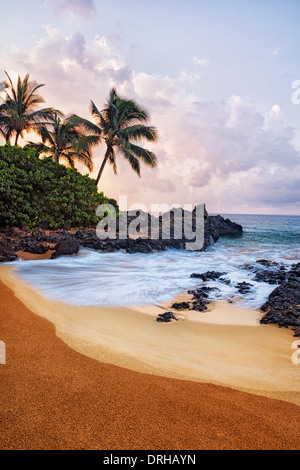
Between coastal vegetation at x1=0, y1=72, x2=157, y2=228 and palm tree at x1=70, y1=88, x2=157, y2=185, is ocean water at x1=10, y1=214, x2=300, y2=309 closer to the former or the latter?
coastal vegetation at x1=0, y1=72, x2=157, y2=228

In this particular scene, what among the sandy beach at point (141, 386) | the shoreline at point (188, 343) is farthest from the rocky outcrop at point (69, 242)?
the sandy beach at point (141, 386)

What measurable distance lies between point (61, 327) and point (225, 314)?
2981 millimetres

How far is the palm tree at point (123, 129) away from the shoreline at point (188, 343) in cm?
1576

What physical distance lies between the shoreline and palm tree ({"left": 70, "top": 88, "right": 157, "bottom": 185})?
51.7 ft

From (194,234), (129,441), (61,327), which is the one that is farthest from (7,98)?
(129,441)

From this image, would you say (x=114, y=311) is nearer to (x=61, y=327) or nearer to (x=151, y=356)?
(x=61, y=327)

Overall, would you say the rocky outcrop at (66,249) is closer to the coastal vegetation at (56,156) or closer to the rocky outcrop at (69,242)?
the rocky outcrop at (69,242)

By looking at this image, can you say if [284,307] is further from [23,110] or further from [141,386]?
[23,110]

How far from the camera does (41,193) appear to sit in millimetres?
14148

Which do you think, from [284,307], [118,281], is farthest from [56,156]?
[284,307]

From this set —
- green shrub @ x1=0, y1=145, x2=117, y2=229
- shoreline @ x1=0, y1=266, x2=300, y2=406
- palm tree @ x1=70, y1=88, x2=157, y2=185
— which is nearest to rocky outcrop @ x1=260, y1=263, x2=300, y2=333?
shoreline @ x1=0, y1=266, x2=300, y2=406

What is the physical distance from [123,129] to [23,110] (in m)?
11.6

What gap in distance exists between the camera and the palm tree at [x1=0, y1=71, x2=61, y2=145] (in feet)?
73.3
